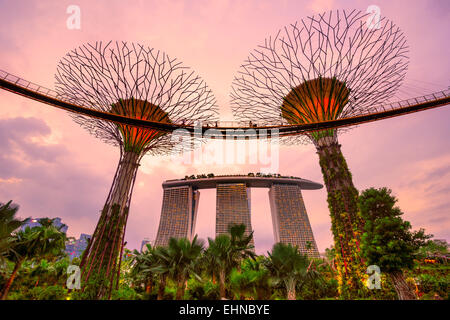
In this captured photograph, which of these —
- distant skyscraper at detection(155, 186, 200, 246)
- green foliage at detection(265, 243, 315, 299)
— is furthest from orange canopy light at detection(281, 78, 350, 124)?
distant skyscraper at detection(155, 186, 200, 246)

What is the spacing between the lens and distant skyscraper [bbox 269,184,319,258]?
93.3 metres

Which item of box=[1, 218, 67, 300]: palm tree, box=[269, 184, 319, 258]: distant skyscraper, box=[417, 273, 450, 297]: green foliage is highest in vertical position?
box=[269, 184, 319, 258]: distant skyscraper

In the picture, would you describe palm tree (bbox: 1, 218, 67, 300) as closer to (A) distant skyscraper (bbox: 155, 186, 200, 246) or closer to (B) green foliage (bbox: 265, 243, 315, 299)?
(B) green foliage (bbox: 265, 243, 315, 299)

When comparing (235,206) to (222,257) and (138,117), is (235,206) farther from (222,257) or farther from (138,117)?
(138,117)

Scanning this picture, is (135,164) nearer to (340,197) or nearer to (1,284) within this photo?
(1,284)

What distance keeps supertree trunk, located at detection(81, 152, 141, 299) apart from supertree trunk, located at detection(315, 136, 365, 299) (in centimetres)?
1524

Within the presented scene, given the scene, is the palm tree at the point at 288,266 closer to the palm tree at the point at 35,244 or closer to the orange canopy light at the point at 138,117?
the orange canopy light at the point at 138,117

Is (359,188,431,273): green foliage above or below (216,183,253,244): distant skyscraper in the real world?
below

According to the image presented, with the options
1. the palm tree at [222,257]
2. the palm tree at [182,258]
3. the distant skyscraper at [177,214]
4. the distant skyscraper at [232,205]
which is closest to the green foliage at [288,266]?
the palm tree at [222,257]

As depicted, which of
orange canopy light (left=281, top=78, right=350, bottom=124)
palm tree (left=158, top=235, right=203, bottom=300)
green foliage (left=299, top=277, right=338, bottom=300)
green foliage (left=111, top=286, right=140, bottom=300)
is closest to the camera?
palm tree (left=158, top=235, right=203, bottom=300)

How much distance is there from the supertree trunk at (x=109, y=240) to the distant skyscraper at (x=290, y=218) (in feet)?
284

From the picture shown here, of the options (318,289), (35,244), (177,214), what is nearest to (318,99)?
(318,289)

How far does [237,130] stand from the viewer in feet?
63.0

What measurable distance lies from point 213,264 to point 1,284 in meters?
15.7
